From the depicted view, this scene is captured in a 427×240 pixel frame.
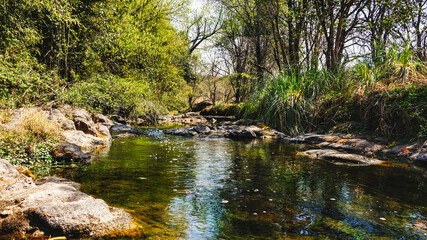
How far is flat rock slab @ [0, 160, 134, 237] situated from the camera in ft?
8.84

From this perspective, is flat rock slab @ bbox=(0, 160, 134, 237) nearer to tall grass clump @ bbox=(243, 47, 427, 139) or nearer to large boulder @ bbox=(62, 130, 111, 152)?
large boulder @ bbox=(62, 130, 111, 152)

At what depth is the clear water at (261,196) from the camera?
313 centimetres

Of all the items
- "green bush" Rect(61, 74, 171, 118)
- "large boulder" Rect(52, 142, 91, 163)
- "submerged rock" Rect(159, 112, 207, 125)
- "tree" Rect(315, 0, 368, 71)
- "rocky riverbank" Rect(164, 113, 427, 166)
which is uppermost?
"tree" Rect(315, 0, 368, 71)

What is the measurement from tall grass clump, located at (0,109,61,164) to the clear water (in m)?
1.17

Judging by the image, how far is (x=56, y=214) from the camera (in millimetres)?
2762

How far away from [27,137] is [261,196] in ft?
18.1

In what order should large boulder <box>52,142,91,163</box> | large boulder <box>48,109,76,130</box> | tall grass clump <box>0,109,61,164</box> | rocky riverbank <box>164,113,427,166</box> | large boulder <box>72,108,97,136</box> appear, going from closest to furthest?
tall grass clump <box>0,109,61,164</box>, large boulder <box>52,142,91,163</box>, rocky riverbank <box>164,113,427,166</box>, large boulder <box>48,109,76,130</box>, large boulder <box>72,108,97,136</box>

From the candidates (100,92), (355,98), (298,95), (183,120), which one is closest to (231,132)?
(298,95)

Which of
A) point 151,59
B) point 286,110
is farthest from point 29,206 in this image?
point 151,59

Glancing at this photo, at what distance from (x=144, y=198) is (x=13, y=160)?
3205mm

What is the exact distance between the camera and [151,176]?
217 inches

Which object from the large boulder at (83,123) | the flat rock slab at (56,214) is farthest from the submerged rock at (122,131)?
the flat rock slab at (56,214)

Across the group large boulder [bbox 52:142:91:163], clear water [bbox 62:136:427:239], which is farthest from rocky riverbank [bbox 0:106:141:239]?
large boulder [bbox 52:142:91:163]

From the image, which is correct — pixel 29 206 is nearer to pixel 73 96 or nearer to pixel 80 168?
pixel 80 168
